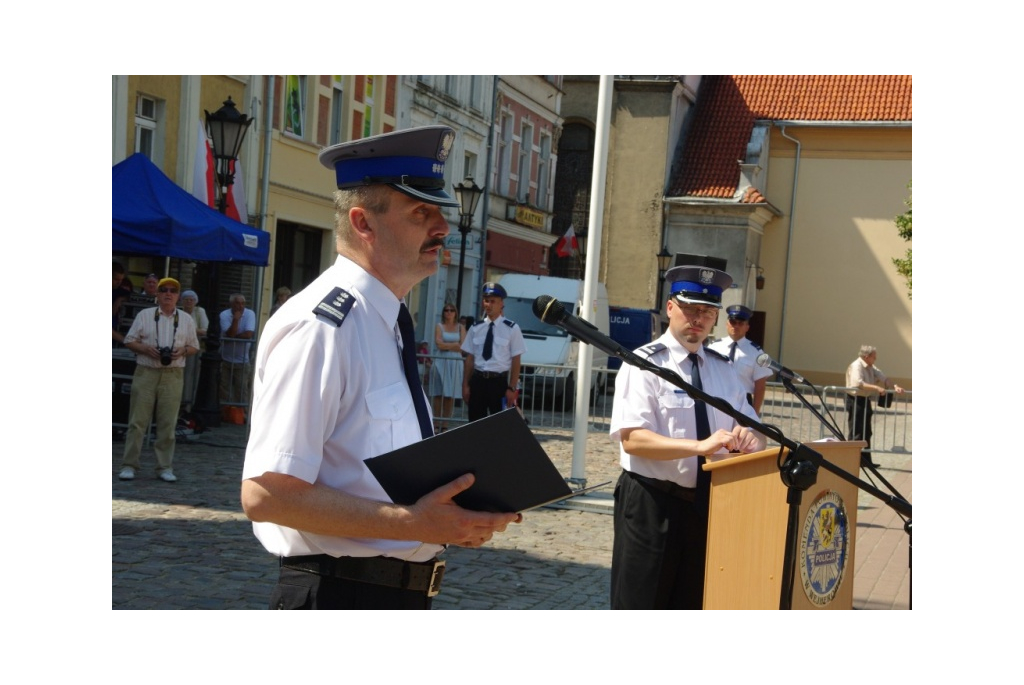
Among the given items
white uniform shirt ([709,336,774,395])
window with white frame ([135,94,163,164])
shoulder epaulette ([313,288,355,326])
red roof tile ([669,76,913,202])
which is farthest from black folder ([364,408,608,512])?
Result: red roof tile ([669,76,913,202])

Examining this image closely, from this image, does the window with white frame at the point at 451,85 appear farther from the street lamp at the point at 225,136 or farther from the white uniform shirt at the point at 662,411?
the white uniform shirt at the point at 662,411

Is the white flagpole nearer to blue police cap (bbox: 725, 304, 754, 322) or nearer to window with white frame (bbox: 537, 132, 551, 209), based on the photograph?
blue police cap (bbox: 725, 304, 754, 322)

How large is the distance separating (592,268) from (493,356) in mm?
2855

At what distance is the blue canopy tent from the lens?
13648 millimetres

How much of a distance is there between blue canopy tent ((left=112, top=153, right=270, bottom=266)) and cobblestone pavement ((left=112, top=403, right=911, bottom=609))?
2697 mm

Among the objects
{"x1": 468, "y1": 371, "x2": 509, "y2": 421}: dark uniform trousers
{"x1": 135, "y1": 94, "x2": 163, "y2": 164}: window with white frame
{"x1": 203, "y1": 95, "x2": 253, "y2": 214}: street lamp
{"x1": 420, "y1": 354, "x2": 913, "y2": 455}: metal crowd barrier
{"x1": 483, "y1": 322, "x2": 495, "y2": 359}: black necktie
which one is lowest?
{"x1": 420, "y1": 354, "x2": 913, "y2": 455}: metal crowd barrier

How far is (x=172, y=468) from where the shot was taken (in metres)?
12.4

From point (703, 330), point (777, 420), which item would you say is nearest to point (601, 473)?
point (777, 420)

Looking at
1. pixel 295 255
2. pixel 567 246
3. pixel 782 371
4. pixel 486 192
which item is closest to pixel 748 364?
pixel 782 371

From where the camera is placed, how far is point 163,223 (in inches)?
542

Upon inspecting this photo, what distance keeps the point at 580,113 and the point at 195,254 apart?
104 feet

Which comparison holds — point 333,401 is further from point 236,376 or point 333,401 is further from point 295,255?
point 295,255

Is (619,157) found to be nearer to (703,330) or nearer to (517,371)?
(517,371)

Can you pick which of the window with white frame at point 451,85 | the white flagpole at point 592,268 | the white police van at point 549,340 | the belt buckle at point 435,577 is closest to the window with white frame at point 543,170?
the window with white frame at point 451,85
